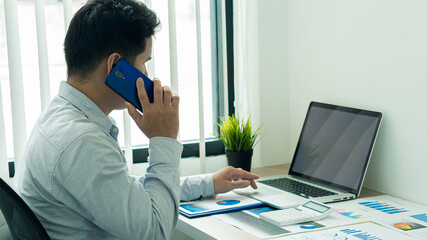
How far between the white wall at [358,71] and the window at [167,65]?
19 centimetres

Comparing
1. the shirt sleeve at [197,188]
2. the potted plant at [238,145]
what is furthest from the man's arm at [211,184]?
the potted plant at [238,145]

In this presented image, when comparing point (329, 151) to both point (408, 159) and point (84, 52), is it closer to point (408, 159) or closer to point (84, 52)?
point (408, 159)

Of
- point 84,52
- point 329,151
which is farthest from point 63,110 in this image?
point 329,151

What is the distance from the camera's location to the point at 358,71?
1732mm

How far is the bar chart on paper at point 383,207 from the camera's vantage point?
1.43 metres

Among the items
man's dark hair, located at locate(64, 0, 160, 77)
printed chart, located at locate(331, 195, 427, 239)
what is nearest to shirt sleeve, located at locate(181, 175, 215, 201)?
printed chart, located at locate(331, 195, 427, 239)

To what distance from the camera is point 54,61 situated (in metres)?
1.77

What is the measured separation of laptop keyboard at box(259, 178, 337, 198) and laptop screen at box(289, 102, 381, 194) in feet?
0.21

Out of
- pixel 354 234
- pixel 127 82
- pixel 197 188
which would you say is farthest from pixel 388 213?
pixel 127 82

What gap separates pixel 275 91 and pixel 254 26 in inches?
10.8

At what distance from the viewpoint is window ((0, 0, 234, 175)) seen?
1.71 meters

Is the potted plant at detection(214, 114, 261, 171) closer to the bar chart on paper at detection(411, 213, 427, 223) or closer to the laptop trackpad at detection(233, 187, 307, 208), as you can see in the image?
the laptop trackpad at detection(233, 187, 307, 208)

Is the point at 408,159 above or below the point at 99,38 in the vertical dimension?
below

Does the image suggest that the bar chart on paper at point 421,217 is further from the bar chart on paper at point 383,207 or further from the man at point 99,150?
the man at point 99,150
